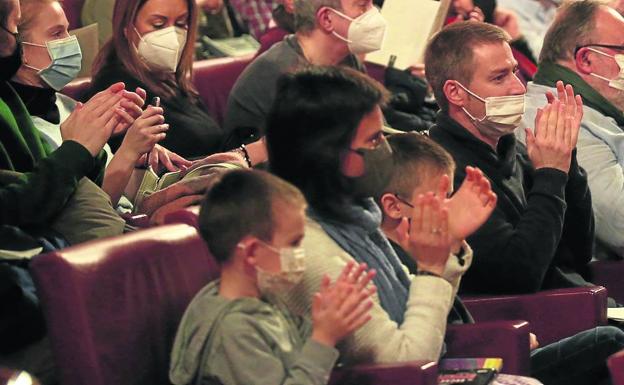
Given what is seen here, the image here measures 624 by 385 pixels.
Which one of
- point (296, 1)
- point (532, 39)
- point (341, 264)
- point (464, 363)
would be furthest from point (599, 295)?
point (532, 39)

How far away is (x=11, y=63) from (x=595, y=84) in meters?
2.14

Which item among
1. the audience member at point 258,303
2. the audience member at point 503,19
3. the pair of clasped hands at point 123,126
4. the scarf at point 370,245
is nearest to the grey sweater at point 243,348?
the audience member at point 258,303

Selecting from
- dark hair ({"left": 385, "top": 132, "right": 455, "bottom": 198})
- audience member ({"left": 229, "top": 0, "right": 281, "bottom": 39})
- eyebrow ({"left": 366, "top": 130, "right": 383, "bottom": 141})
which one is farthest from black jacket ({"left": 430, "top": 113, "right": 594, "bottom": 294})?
audience member ({"left": 229, "top": 0, "right": 281, "bottom": 39})

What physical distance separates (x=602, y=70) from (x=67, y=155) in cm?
216

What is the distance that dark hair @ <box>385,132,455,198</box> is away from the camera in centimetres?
344

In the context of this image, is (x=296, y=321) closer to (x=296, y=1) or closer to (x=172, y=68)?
(x=172, y=68)

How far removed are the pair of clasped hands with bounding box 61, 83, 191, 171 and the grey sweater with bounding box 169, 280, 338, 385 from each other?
795mm

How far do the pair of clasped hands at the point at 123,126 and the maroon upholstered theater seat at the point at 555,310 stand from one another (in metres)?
1.00

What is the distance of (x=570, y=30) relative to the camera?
4.82 m

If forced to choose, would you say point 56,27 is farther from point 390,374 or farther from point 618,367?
point 618,367

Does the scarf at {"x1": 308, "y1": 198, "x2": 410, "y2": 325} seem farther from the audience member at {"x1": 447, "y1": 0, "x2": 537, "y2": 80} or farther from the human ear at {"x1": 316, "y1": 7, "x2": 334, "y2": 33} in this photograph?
the audience member at {"x1": 447, "y1": 0, "x2": 537, "y2": 80}

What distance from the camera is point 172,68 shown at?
192 inches

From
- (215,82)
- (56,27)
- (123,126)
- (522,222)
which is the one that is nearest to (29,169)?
(123,126)

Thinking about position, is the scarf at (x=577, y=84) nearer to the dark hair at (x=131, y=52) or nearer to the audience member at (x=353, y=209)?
the dark hair at (x=131, y=52)
